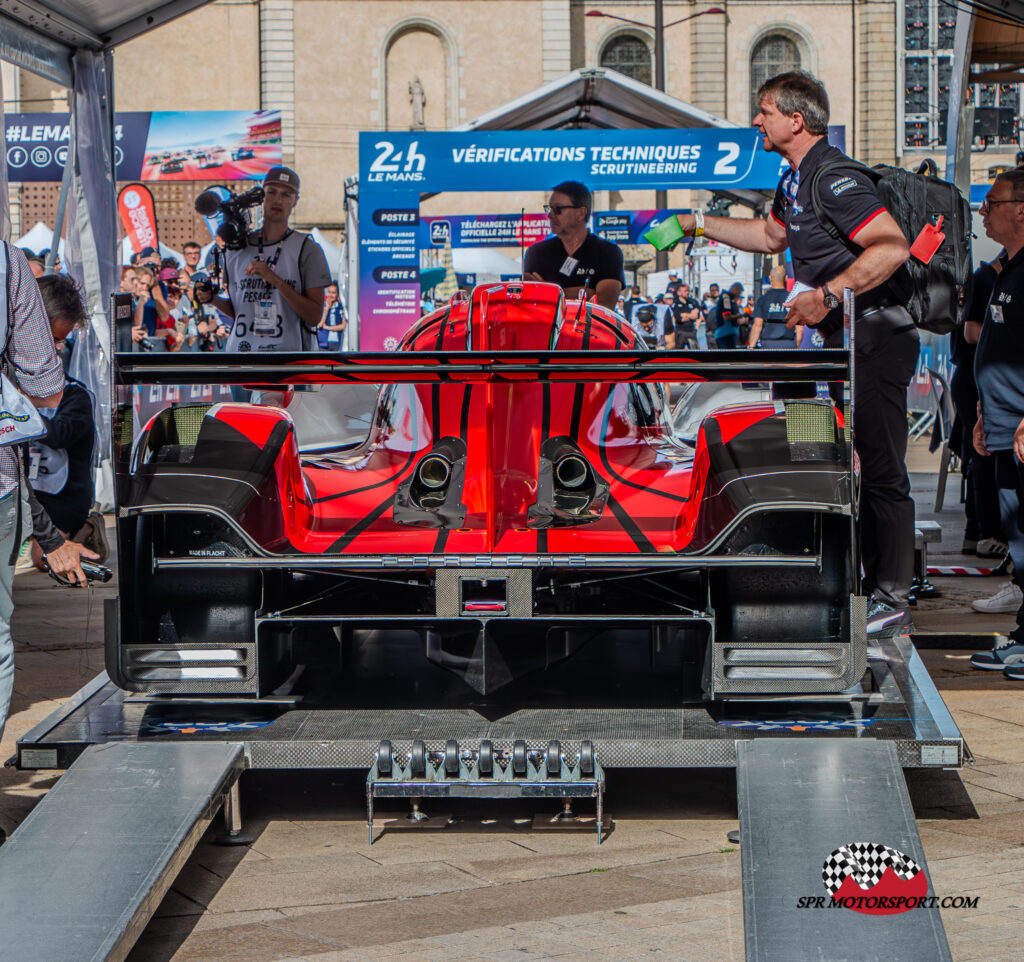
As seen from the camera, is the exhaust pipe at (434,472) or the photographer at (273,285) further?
the photographer at (273,285)

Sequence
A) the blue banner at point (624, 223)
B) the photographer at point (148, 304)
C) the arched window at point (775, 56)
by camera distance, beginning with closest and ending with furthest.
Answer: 1. the photographer at point (148, 304)
2. the blue banner at point (624, 223)
3. the arched window at point (775, 56)

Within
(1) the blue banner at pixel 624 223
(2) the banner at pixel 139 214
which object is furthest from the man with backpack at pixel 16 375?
(1) the blue banner at pixel 624 223

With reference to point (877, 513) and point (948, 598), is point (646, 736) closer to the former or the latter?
point (877, 513)

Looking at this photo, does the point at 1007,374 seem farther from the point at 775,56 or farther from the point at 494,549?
the point at 775,56

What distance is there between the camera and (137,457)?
12.4 ft

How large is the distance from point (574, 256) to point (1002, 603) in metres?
2.78

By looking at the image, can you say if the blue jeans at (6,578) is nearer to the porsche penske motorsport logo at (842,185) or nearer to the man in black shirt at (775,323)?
the porsche penske motorsport logo at (842,185)

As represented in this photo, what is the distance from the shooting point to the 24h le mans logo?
2811 mm

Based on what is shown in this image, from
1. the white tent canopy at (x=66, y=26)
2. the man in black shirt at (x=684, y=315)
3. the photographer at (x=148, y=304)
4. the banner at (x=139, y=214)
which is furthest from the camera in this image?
the man in black shirt at (x=684, y=315)

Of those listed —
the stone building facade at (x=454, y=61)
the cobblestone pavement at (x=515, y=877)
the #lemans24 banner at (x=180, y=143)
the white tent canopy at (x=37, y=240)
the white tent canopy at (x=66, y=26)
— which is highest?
the stone building facade at (x=454, y=61)

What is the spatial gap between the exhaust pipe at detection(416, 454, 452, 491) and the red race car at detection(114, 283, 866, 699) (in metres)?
0.08

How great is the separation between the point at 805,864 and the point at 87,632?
4.16 metres

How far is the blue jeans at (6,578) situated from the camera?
3.49 meters

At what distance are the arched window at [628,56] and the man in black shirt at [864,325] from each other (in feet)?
139
